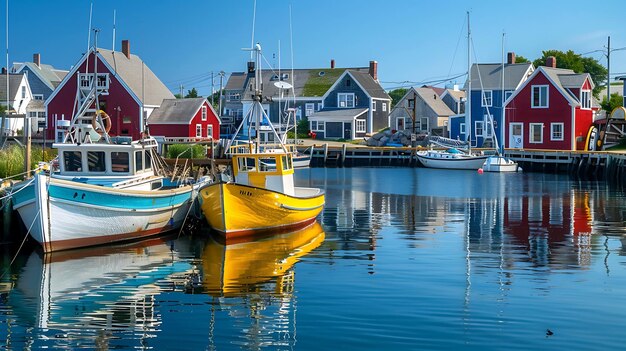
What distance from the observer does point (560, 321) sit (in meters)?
16.3

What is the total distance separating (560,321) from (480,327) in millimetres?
1620

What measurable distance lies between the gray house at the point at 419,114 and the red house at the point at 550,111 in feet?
53.5

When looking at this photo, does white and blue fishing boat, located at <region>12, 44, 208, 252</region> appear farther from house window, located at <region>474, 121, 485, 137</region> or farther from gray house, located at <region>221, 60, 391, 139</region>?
gray house, located at <region>221, 60, 391, 139</region>

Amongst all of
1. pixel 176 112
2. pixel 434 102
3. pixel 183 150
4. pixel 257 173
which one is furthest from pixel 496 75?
pixel 257 173

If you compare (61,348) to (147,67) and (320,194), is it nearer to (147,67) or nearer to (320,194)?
(320,194)

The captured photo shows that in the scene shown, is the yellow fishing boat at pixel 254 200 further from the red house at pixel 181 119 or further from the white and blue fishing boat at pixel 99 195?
the red house at pixel 181 119

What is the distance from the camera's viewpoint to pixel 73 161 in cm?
2702

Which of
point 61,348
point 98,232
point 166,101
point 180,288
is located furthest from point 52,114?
point 61,348

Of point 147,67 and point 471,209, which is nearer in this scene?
point 471,209

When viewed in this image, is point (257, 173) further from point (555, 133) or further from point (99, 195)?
point (555, 133)

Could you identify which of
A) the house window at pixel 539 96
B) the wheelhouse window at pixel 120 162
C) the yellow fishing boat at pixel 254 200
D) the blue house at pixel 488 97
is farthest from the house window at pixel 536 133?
the wheelhouse window at pixel 120 162

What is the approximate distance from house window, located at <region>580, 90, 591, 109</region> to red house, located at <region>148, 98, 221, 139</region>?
96.4 ft

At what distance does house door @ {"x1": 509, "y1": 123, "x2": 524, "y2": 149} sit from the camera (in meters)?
71.8

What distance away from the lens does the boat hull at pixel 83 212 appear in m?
22.8
